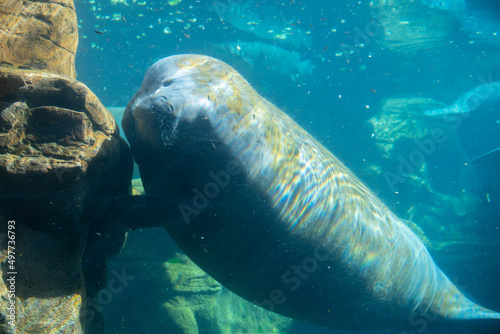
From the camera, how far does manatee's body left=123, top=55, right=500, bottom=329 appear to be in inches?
109

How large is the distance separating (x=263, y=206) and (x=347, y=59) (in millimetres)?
18995

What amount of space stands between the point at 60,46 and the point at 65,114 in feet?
4.89

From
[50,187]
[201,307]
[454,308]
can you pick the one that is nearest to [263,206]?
[50,187]

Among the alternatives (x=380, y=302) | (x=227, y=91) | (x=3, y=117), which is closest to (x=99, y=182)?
(x=3, y=117)

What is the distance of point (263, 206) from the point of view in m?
3.06

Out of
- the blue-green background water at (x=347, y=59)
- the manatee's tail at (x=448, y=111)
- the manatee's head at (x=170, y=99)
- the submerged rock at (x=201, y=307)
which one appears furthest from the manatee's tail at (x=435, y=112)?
the manatee's head at (x=170, y=99)

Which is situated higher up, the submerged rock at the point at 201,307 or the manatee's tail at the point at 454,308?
the manatee's tail at the point at 454,308

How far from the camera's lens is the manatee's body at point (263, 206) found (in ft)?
9.07

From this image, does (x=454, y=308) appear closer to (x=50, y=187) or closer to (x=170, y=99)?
(x=170, y=99)

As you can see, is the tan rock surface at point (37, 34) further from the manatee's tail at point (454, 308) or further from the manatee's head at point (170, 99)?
the manatee's tail at point (454, 308)

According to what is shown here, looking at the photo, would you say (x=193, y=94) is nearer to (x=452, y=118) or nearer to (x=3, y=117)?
(x=3, y=117)

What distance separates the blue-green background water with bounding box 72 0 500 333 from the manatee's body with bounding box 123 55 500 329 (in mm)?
7491

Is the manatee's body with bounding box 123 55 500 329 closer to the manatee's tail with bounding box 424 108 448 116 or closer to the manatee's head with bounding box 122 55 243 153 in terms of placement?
the manatee's head with bounding box 122 55 243 153

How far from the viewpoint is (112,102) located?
17.5 m
